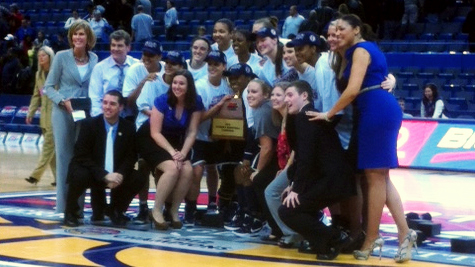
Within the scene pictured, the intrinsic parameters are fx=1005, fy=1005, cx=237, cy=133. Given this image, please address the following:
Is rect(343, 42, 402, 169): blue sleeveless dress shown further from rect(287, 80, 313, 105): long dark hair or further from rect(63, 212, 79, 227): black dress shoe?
rect(63, 212, 79, 227): black dress shoe

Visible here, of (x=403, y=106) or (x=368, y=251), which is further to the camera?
(x=403, y=106)

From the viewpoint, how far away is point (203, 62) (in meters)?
8.91

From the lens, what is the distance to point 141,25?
2222 centimetres

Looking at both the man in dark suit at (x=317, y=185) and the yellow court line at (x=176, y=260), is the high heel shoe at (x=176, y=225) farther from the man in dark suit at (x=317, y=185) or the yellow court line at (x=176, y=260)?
the man in dark suit at (x=317, y=185)

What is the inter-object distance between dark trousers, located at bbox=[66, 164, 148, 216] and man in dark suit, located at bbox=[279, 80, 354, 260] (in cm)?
180

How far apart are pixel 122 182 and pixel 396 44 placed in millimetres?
11559

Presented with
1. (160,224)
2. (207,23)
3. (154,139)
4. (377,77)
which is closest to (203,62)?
(154,139)

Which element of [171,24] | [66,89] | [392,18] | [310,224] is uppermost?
[392,18]

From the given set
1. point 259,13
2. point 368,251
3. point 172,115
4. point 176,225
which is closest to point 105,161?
point 172,115

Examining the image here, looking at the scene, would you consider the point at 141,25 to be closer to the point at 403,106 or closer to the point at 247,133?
the point at 403,106

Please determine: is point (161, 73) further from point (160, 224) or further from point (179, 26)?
point (179, 26)

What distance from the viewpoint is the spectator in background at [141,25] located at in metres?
22.0

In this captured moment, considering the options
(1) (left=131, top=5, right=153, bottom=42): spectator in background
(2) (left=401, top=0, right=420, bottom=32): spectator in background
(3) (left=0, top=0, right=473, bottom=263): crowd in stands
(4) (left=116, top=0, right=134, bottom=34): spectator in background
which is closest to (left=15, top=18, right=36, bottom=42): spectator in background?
(4) (left=116, top=0, right=134, bottom=34): spectator in background

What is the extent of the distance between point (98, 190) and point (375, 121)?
2721mm
